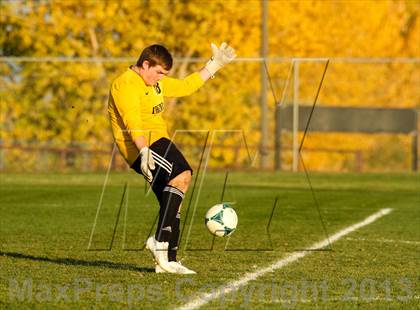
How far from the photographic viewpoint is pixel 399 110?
33.2 m

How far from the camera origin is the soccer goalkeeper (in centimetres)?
972

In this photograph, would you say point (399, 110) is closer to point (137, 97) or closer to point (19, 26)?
point (19, 26)

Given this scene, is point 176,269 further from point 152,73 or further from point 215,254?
point 215,254

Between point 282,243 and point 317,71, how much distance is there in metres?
24.9

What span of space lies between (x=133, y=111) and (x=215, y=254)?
2.32 m

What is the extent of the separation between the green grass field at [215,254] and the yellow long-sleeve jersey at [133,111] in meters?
1.03

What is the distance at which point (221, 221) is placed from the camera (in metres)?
10.7

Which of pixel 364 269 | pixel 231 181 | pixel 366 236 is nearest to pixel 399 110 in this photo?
pixel 231 181

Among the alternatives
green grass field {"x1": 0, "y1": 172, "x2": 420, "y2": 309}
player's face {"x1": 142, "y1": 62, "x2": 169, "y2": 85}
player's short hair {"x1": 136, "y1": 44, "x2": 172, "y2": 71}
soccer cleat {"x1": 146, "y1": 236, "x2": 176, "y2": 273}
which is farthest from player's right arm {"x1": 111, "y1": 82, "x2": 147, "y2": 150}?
green grass field {"x1": 0, "y1": 172, "x2": 420, "y2": 309}

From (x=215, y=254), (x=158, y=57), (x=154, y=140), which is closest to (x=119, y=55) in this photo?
(x=215, y=254)

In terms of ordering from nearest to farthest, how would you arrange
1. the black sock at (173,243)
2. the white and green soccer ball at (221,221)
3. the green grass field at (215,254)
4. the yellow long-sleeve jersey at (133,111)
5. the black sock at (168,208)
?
the green grass field at (215,254) < the yellow long-sleeve jersey at (133,111) < the black sock at (168,208) < the black sock at (173,243) < the white and green soccer ball at (221,221)

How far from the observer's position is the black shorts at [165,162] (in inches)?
390

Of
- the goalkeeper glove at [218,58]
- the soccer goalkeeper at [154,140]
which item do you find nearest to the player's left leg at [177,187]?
the soccer goalkeeper at [154,140]

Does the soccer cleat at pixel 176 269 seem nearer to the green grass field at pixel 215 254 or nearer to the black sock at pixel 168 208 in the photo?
the green grass field at pixel 215 254
